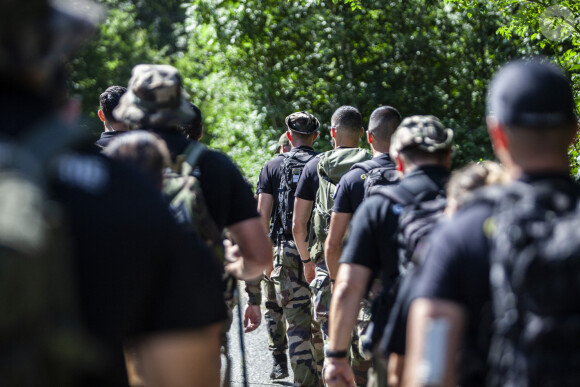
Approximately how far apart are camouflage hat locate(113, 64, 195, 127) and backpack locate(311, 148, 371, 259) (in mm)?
2748

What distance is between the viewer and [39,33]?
63.4 inches

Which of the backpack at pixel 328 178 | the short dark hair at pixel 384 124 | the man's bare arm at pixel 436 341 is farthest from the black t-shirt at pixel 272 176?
the man's bare arm at pixel 436 341

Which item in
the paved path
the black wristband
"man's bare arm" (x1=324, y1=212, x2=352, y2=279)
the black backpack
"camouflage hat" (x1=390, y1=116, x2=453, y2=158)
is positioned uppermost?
"camouflage hat" (x1=390, y1=116, x2=453, y2=158)

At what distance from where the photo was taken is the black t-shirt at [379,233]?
3701 mm

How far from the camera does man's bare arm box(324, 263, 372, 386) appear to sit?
368 centimetres

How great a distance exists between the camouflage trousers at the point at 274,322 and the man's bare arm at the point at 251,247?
413cm

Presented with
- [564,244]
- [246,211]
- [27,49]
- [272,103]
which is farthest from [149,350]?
[272,103]

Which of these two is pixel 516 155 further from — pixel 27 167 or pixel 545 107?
pixel 27 167

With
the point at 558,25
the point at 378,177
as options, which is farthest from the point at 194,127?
the point at 558,25

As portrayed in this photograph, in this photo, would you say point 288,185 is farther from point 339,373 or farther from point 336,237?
point 339,373

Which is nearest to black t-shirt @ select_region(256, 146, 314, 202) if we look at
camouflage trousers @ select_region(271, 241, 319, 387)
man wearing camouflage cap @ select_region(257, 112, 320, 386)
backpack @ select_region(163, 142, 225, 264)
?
man wearing camouflage cap @ select_region(257, 112, 320, 386)

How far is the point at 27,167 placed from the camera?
4.96ft

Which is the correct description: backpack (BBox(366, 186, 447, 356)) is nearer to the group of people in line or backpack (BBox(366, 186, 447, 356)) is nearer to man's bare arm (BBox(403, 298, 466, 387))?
the group of people in line

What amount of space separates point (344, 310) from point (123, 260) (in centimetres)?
212
